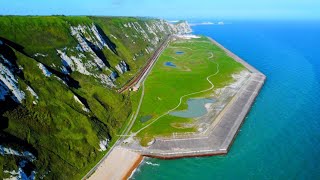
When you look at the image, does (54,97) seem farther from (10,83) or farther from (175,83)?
(175,83)

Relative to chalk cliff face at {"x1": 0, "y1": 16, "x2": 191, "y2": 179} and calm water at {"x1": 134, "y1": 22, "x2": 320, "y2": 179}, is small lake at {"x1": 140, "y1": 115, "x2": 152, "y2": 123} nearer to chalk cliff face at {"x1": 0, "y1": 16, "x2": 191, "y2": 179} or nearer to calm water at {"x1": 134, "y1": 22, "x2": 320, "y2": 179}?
chalk cliff face at {"x1": 0, "y1": 16, "x2": 191, "y2": 179}

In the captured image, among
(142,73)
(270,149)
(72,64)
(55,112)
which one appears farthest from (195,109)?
(142,73)

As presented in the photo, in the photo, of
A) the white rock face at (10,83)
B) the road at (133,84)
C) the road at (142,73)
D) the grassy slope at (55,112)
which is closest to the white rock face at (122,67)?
the road at (142,73)

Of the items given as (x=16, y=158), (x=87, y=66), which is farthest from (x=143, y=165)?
(x=87, y=66)

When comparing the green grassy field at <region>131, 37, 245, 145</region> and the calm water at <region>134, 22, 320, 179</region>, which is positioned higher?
the green grassy field at <region>131, 37, 245, 145</region>

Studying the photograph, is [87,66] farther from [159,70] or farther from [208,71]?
[208,71]

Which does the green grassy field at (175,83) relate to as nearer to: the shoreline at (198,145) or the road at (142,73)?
the road at (142,73)

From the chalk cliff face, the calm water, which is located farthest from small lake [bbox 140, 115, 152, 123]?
the calm water
